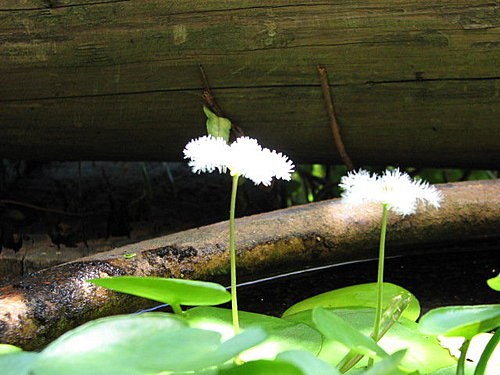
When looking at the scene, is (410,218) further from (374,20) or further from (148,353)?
(148,353)

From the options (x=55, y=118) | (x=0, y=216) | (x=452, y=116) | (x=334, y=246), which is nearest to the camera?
(x=334, y=246)

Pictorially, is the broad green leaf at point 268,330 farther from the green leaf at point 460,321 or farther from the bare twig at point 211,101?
the bare twig at point 211,101

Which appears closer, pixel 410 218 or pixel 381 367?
pixel 381 367

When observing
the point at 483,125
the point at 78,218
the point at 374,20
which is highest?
the point at 374,20

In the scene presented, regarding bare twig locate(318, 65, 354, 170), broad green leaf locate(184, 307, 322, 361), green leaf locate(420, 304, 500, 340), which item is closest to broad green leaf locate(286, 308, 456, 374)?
broad green leaf locate(184, 307, 322, 361)

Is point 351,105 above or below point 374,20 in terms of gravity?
below

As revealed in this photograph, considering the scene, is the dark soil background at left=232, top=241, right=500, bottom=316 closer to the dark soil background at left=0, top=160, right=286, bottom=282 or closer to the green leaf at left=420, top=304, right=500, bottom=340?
the dark soil background at left=0, top=160, right=286, bottom=282

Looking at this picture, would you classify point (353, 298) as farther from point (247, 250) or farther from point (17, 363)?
point (17, 363)

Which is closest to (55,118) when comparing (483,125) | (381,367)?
(483,125)
